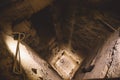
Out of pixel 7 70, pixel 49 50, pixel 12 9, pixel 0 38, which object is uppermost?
pixel 12 9

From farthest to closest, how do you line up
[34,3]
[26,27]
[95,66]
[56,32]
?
[56,32]
[26,27]
[34,3]
[95,66]

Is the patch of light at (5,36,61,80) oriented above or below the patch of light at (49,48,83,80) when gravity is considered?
above

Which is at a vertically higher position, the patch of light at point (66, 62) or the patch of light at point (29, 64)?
the patch of light at point (29, 64)

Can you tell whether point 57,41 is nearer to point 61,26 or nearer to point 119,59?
point 61,26

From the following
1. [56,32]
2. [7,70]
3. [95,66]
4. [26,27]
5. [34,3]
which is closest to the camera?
[7,70]

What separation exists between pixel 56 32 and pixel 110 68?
3.56 meters

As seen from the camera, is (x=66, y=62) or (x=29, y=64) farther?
(x=66, y=62)

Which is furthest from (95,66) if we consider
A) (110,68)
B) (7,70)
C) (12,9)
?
(12,9)

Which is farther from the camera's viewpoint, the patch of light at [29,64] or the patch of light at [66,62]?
the patch of light at [66,62]

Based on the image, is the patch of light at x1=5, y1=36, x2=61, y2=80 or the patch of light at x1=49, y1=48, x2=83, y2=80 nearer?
the patch of light at x1=5, y1=36, x2=61, y2=80

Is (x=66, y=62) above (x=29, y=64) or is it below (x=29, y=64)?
below

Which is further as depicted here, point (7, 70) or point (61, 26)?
point (61, 26)

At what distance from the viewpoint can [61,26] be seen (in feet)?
25.3

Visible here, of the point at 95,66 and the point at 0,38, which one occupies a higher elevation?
the point at 0,38
